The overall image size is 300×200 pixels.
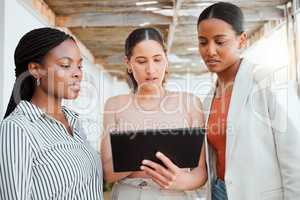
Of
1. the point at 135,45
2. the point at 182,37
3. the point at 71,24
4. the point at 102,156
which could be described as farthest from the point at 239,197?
the point at 182,37

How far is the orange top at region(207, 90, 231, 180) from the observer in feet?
6.25

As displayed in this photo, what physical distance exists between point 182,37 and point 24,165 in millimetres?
8933

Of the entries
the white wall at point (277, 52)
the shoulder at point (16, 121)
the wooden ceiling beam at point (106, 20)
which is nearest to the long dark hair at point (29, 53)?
the shoulder at point (16, 121)

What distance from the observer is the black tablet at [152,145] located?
1.55 m

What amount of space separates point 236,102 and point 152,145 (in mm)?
448

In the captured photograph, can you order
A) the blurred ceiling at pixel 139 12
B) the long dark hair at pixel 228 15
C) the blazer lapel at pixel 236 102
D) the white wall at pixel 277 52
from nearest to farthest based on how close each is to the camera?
1. the blazer lapel at pixel 236 102
2. the long dark hair at pixel 228 15
3. the blurred ceiling at pixel 139 12
4. the white wall at pixel 277 52

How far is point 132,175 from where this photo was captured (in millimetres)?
1864

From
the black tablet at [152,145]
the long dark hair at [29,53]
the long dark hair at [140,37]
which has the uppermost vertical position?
the long dark hair at [140,37]

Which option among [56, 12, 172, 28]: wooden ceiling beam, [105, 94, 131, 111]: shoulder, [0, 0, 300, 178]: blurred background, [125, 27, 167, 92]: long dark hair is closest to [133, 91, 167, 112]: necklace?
[105, 94, 131, 111]: shoulder

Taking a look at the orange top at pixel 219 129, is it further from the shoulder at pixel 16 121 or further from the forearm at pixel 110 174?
the shoulder at pixel 16 121

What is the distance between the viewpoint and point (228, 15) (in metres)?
1.90

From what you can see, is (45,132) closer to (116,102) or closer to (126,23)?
(116,102)

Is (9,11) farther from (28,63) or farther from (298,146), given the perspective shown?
(298,146)

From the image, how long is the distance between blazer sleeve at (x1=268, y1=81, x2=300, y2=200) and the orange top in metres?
0.25
